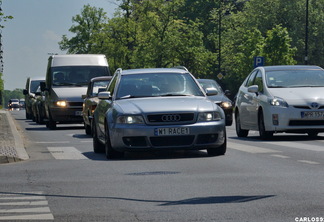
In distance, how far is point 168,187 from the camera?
9734 mm

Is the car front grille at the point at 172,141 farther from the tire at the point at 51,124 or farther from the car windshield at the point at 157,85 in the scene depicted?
the tire at the point at 51,124

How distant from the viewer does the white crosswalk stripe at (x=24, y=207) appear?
24.7ft

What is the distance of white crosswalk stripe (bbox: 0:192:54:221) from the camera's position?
7527 millimetres

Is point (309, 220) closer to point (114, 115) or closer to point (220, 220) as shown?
point (220, 220)

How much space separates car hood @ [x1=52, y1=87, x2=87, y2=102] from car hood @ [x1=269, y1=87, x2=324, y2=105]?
11.2m

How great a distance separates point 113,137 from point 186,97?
1.50 metres

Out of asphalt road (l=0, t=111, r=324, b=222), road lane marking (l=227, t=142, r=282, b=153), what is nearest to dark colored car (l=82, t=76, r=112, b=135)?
road lane marking (l=227, t=142, r=282, b=153)

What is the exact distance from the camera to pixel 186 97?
14.6m

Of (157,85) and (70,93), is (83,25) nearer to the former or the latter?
(70,93)

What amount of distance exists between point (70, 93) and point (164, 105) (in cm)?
1557

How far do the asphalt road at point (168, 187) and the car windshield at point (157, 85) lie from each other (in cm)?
103

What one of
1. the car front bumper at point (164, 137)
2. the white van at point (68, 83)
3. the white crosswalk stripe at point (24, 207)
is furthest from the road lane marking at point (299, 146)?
the white van at point (68, 83)

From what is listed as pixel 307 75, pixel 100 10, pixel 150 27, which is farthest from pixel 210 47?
pixel 307 75

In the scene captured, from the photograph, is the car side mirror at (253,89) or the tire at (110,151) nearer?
the tire at (110,151)
